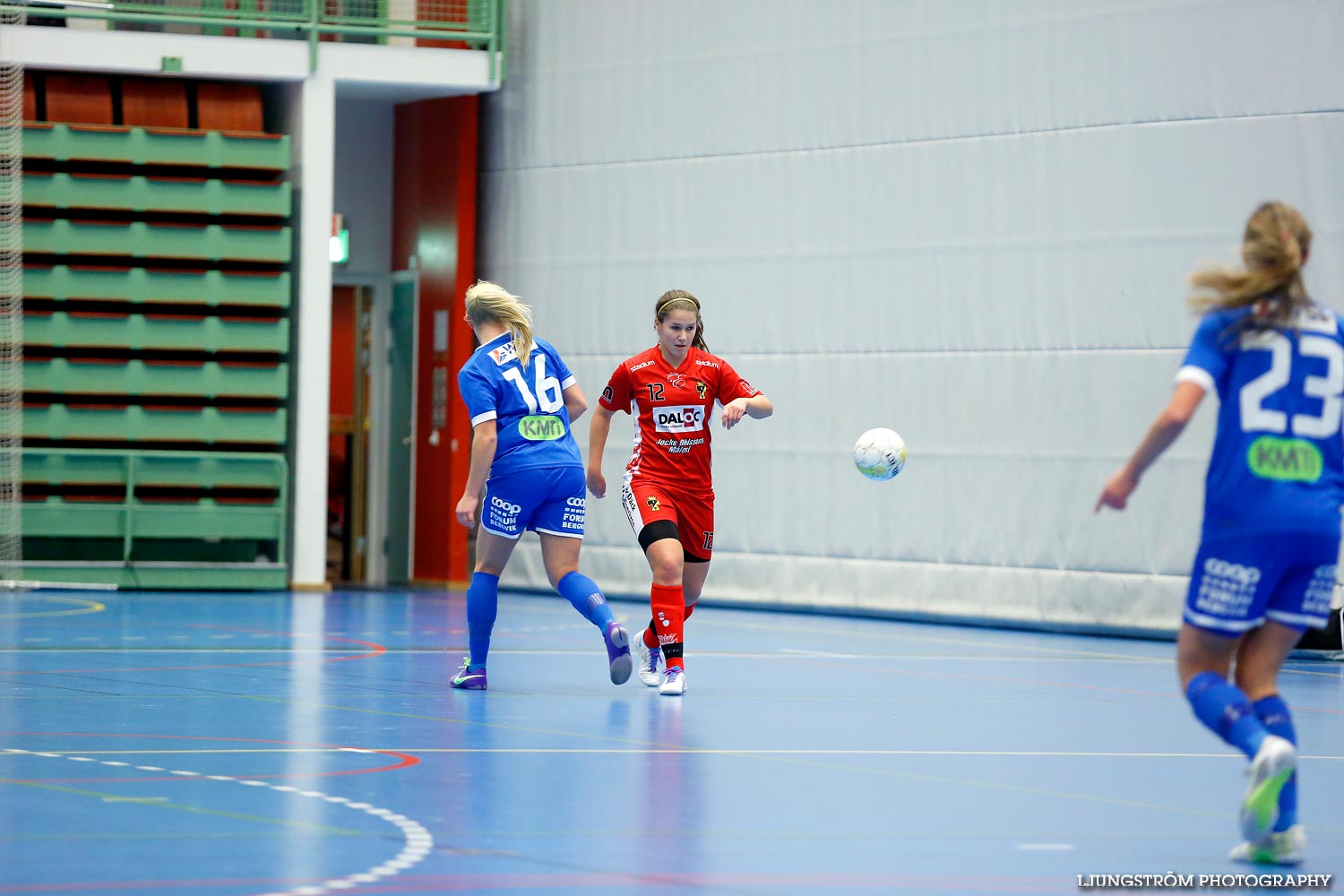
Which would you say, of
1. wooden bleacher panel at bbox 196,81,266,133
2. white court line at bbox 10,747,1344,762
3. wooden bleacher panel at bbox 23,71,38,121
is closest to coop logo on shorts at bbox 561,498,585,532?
white court line at bbox 10,747,1344,762

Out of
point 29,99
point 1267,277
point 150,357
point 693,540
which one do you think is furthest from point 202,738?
point 29,99

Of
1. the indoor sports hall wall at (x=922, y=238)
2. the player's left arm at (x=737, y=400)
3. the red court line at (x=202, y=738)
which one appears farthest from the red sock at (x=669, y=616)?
the indoor sports hall wall at (x=922, y=238)

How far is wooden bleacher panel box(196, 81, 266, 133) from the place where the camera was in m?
16.5

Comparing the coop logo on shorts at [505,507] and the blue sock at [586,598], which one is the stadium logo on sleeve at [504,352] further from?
the blue sock at [586,598]

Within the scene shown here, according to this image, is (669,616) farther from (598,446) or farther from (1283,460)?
(1283,460)

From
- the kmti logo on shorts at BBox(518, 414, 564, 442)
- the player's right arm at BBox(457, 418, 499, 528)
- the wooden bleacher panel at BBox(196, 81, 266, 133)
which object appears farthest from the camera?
the wooden bleacher panel at BBox(196, 81, 266, 133)

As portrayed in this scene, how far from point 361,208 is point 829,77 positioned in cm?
572

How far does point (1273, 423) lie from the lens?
4.58 meters

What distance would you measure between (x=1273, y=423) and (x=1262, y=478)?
149 millimetres

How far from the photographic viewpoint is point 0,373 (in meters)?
15.6

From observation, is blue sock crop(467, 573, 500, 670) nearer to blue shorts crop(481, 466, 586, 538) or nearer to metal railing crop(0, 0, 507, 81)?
blue shorts crop(481, 466, 586, 538)

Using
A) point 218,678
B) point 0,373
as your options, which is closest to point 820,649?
point 218,678

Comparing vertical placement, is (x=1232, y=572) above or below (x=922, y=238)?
below

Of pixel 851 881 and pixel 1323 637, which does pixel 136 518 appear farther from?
pixel 851 881
